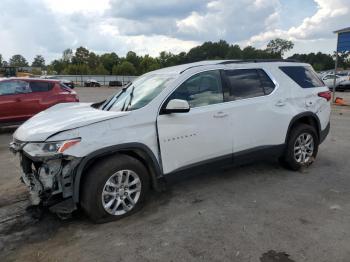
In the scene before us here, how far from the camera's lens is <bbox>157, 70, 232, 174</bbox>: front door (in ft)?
13.4

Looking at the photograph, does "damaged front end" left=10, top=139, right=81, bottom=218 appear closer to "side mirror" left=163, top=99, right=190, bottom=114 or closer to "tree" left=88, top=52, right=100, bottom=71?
"side mirror" left=163, top=99, right=190, bottom=114

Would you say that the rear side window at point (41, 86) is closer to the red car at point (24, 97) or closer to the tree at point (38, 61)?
the red car at point (24, 97)

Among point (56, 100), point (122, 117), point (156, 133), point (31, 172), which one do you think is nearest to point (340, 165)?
point (156, 133)

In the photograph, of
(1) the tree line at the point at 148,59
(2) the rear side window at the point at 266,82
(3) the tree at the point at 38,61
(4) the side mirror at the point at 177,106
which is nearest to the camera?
(4) the side mirror at the point at 177,106

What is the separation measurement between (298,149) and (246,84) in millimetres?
1488

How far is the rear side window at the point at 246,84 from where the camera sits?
4.68 metres

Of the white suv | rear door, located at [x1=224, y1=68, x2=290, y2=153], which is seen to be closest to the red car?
the white suv

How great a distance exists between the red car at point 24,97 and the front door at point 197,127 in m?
6.94

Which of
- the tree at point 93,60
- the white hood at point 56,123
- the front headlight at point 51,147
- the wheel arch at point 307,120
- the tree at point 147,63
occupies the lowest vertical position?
the wheel arch at point 307,120

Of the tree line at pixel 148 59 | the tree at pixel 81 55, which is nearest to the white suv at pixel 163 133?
the tree line at pixel 148 59

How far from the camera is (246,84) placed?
4.86 meters

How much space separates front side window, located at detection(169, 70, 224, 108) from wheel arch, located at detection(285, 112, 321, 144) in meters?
1.43

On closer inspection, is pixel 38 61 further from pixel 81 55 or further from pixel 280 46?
pixel 280 46

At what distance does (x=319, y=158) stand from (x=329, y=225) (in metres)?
2.84
